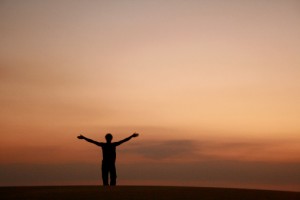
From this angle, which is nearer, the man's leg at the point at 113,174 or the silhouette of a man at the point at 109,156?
the silhouette of a man at the point at 109,156

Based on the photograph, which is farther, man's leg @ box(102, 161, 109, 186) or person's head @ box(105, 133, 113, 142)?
man's leg @ box(102, 161, 109, 186)

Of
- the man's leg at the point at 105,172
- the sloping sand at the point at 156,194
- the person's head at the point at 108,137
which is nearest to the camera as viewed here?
the sloping sand at the point at 156,194

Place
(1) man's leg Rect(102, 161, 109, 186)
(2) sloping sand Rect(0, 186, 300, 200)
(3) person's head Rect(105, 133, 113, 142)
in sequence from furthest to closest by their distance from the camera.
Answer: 1. (1) man's leg Rect(102, 161, 109, 186)
2. (3) person's head Rect(105, 133, 113, 142)
3. (2) sloping sand Rect(0, 186, 300, 200)

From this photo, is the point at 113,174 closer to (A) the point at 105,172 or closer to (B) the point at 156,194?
(A) the point at 105,172

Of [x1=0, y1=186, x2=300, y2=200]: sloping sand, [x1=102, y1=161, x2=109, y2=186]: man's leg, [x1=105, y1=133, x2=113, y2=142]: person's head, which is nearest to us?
[x1=0, y1=186, x2=300, y2=200]: sloping sand

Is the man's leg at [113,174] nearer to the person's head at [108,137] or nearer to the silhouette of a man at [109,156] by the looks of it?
the silhouette of a man at [109,156]

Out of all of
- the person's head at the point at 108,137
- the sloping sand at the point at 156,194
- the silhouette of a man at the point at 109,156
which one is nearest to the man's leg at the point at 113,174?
the silhouette of a man at the point at 109,156

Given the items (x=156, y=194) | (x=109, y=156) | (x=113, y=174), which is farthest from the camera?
(x=113, y=174)

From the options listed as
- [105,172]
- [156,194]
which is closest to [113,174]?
[105,172]

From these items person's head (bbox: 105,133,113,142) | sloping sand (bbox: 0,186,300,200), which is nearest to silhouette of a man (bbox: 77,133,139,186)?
person's head (bbox: 105,133,113,142)

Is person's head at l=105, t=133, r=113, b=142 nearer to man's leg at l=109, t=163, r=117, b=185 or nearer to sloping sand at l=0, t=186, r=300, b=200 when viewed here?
man's leg at l=109, t=163, r=117, b=185

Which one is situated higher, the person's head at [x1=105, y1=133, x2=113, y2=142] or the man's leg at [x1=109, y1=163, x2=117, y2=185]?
the person's head at [x1=105, y1=133, x2=113, y2=142]

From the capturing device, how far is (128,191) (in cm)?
1366

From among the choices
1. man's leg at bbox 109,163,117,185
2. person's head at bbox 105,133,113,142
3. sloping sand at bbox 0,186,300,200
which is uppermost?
person's head at bbox 105,133,113,142
